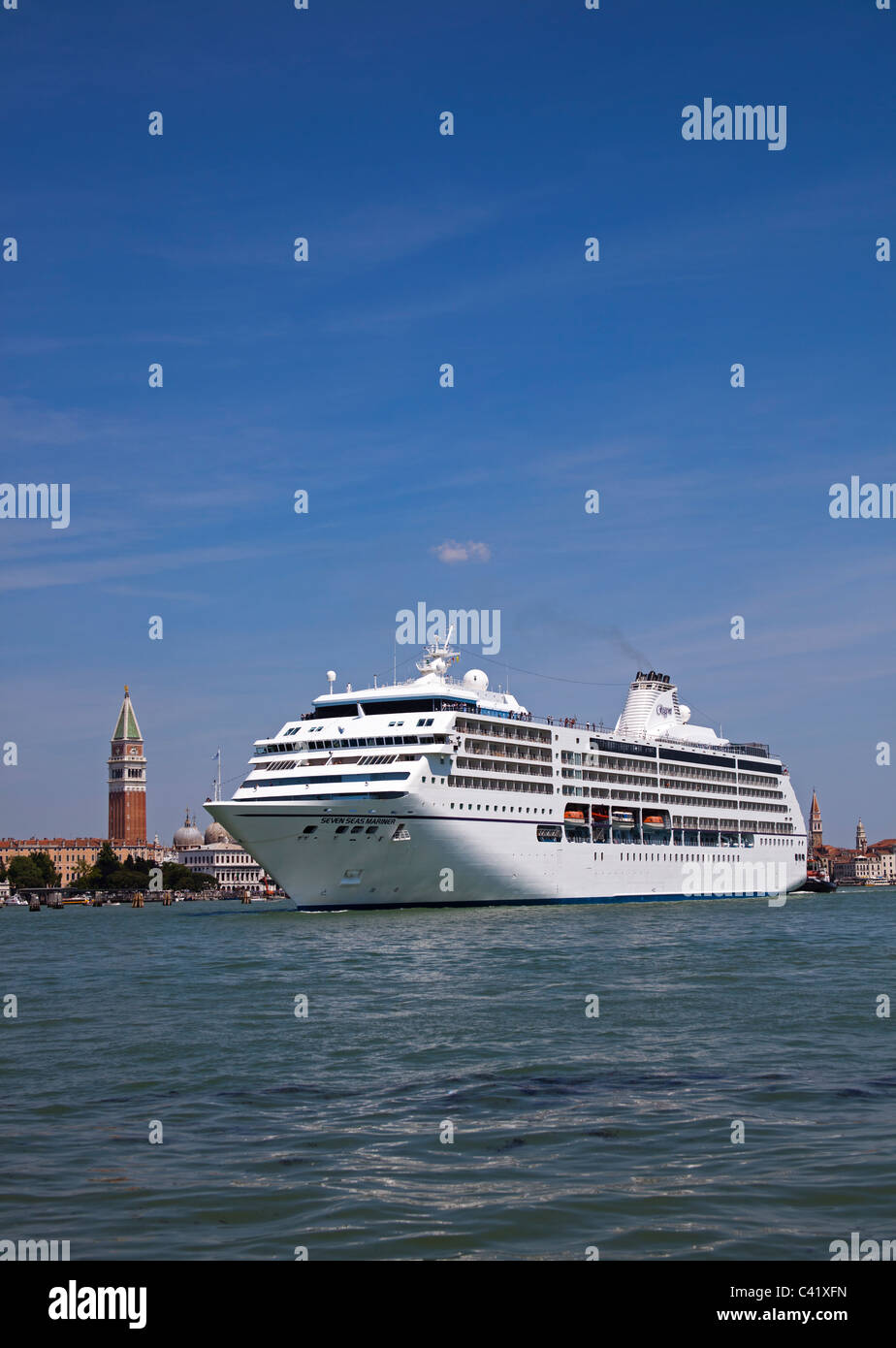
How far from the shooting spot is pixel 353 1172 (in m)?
12.9

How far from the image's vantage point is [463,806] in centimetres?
6600

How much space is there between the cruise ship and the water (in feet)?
89.6

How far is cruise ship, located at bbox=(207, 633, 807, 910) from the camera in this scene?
202 ft

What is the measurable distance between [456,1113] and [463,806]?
50331 millimetres

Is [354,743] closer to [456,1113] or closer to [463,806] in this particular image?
[463,806]

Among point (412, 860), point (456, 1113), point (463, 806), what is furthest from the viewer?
point (463, 806)

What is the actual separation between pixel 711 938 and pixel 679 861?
148 feet

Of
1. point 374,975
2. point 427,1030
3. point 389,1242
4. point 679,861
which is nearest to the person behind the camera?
point 389,1242

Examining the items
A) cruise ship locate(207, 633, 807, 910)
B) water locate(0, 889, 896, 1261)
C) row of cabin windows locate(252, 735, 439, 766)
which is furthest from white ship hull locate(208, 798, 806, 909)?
water locate(0, 889, 896, 1261)

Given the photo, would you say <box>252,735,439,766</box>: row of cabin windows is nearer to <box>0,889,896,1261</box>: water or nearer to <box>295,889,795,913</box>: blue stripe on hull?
<box>295,889,795,913</box>: blue stripe on hull

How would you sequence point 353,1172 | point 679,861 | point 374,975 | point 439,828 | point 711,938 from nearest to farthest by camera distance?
point 353,1172 < point 374,975 < point 711,938 < point 439,828 < point 679,861

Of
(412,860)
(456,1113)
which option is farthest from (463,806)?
(456,1113)

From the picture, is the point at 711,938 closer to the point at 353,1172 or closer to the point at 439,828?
the point at 439,828
